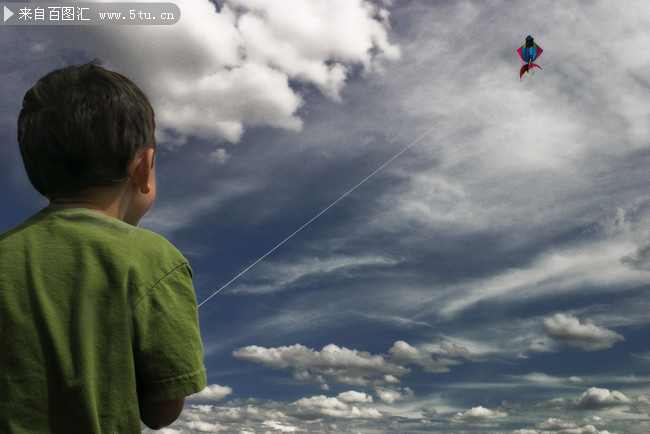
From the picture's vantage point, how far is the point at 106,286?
8.63ft

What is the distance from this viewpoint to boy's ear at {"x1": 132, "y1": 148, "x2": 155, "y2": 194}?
119 inches

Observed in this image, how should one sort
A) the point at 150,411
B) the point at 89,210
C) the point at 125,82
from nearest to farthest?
1. the point at 150,411
2. the point at 89,210
3. the point at 125,82

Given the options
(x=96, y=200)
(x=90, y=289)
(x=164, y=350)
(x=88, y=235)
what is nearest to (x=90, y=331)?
(x=90, y=289)

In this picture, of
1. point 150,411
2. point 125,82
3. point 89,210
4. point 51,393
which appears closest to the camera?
point 51,393

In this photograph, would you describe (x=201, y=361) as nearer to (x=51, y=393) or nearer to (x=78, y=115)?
(x=51, y=393)

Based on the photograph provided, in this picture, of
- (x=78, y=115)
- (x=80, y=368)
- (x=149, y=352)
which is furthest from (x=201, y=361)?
(x=78, y=115)

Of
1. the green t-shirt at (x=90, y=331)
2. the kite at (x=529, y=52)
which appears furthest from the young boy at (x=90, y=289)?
the kite at (x=529, y=52)

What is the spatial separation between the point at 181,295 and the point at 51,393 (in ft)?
2.35

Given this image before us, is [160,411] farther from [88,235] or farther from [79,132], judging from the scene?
[79,132]

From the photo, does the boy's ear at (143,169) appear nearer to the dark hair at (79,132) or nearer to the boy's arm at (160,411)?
the dark hair at (79,132)

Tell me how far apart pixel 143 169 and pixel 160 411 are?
4.20 feet

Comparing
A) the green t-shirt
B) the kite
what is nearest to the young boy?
the green t-shirt

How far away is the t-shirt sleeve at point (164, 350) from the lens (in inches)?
102

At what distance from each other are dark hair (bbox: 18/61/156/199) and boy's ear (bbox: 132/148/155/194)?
0.04 m
